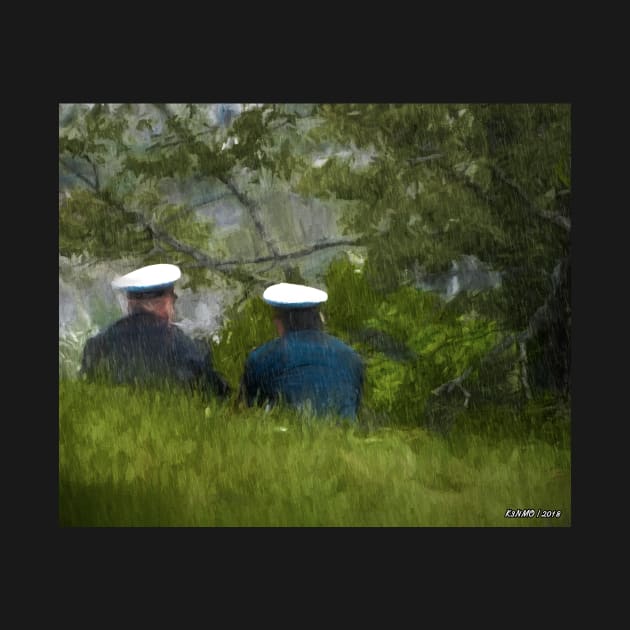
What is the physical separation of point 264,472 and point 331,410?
597 mm

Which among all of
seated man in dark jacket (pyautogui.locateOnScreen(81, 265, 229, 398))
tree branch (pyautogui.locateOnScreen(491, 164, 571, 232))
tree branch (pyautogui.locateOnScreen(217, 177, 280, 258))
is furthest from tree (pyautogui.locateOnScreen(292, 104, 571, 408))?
seated man in dark jacket (pyautogui.locateOnScreen(81, 265, 229, 398))

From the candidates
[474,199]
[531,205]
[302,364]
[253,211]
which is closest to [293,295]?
[302,364]

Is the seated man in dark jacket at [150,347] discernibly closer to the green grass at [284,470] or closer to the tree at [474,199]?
the green grass at [284,470]

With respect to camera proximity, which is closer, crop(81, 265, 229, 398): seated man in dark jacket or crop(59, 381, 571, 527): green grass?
crop(59, 381, 571, 527): green grass

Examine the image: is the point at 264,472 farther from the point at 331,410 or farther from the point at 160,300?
the point at 160,300

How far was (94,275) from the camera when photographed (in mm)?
8344

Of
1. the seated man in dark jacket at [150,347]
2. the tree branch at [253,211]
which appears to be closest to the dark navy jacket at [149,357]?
the seated man in dark jacket at [150,347]

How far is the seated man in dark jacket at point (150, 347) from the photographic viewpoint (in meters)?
8.36

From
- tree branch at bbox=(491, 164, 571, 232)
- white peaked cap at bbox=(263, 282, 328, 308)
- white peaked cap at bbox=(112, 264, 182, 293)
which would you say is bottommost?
white peaked cap at bbox=(263, 282, 328, 308)

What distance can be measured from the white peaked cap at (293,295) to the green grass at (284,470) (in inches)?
28.2

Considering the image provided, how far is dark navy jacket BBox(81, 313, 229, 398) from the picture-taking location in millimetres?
8352

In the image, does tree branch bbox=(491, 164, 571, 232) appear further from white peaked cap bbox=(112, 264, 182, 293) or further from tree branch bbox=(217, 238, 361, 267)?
white peaked cap bbox=(112, 264, 182, 293)

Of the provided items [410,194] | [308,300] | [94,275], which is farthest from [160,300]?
[410,194]

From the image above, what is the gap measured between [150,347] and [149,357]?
0.22 ft
